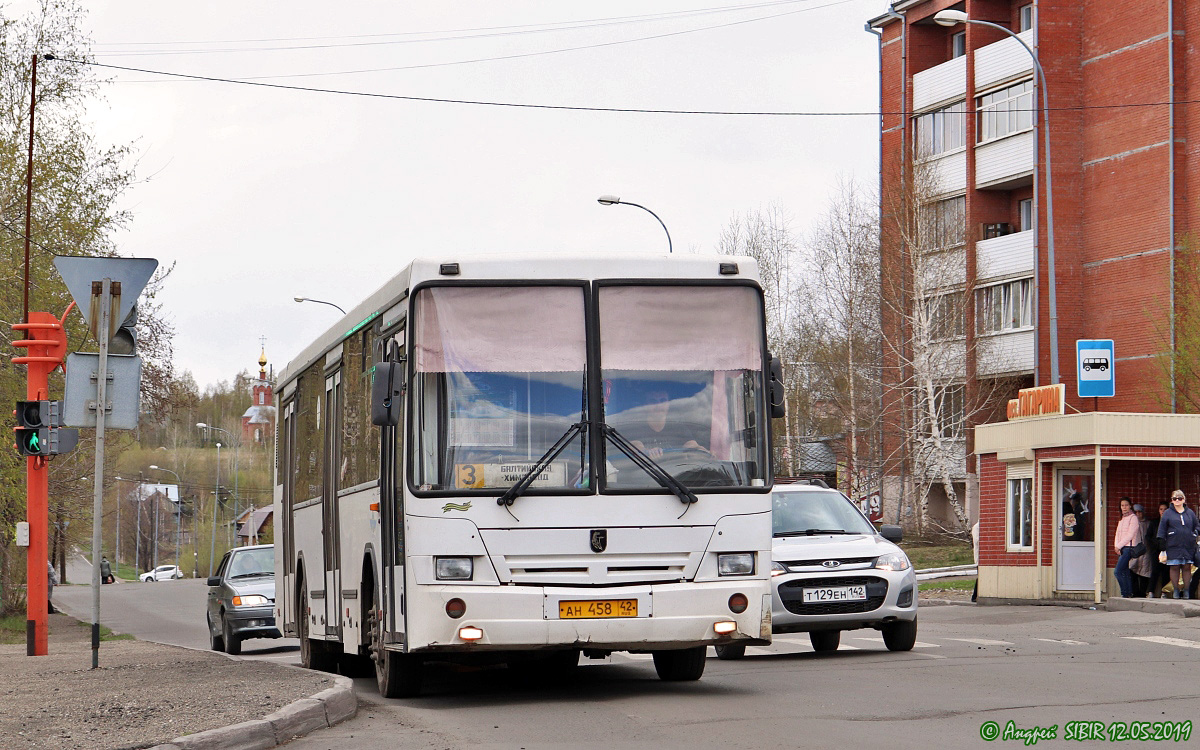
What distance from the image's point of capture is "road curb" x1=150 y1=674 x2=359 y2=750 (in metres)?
8.91

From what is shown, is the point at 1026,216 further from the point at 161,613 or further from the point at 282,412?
the point at 282,412

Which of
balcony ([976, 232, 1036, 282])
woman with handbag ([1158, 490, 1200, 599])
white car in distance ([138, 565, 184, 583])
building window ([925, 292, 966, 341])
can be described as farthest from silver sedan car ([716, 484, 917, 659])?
white car in distance ([138, 565, 184, 583])

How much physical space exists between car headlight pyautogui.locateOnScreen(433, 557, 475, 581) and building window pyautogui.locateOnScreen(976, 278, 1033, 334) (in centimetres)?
4526

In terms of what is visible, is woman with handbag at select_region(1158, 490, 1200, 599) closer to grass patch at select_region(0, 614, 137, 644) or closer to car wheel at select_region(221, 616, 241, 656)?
car wheel at select_region(221, 616, 241, 656)

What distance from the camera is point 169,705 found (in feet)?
35.7

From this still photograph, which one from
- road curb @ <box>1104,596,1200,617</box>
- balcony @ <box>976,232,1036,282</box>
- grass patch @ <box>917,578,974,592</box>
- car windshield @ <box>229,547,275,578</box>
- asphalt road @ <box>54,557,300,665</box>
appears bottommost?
asphalt road @ <box>54,557,300,665</box>

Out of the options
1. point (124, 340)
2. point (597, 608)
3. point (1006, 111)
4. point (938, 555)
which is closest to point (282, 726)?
point (597, 608)

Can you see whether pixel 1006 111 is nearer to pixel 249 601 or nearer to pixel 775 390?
pixel 249 601

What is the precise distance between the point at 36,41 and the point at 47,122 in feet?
6.32

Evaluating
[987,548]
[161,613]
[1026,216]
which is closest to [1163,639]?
[987,548]

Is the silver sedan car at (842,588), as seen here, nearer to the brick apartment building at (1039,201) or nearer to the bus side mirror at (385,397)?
the bus side mirror at (385,397)

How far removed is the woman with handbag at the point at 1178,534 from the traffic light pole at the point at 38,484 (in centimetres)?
1643

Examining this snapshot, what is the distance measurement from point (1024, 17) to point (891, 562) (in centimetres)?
4305

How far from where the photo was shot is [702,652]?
41.7ft
